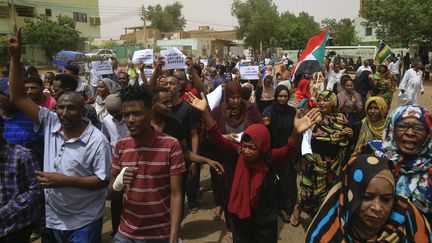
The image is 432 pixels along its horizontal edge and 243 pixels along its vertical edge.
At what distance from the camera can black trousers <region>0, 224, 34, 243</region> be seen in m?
2.58

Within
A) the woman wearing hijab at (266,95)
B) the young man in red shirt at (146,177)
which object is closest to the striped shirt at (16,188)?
the young man in red shirt at (146,177)

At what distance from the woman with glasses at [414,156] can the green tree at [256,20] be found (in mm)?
50068

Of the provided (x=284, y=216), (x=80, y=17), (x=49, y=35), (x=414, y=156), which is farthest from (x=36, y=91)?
(x=80, y=17)

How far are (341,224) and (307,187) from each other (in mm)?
2493

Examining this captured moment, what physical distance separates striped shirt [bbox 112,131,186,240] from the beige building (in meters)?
38.2

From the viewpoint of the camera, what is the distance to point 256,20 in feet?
169

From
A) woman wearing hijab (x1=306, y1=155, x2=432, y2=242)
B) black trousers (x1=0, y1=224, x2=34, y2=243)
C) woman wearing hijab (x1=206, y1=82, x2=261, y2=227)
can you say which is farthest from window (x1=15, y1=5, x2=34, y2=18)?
woman wearing hijab (x1=306, y1=155, x2=432, y2=242)

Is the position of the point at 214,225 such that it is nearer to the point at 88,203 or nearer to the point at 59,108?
the point at 88,203

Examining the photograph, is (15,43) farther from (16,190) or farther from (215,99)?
(215,99)

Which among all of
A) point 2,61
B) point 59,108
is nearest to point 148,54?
point 59,108

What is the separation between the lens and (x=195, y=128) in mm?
4152

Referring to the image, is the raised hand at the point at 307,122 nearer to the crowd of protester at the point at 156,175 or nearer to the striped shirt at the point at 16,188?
the crowd of protester at the point at 156,175

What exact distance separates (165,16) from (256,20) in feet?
98.1

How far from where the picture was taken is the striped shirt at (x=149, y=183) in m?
2.39
